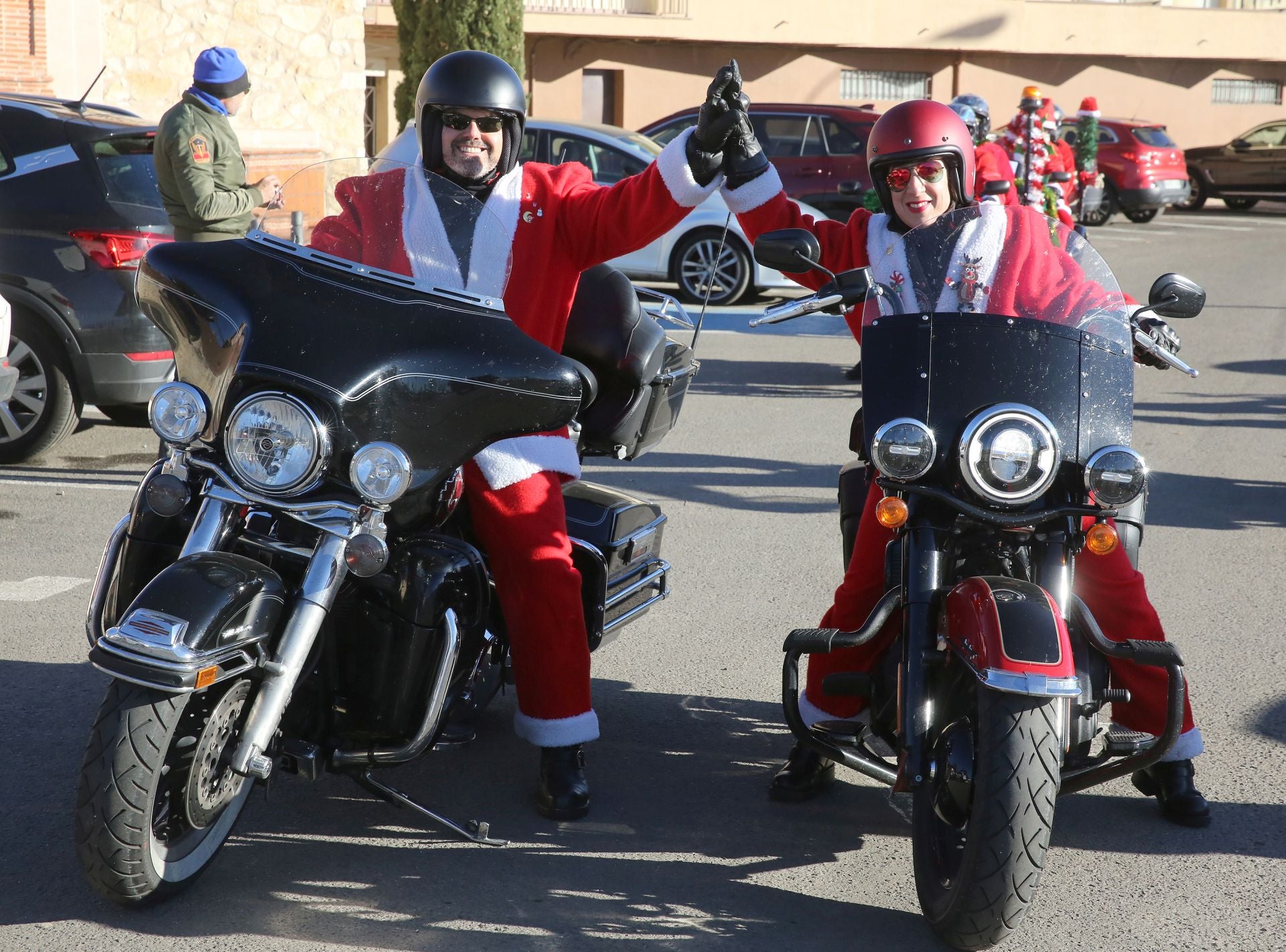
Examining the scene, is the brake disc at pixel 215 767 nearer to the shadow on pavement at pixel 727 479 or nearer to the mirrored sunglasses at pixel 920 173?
the mirrored sunglasses at pixel 920 173

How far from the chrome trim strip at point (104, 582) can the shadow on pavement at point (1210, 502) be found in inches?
187

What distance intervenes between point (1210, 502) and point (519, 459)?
4.61 metres

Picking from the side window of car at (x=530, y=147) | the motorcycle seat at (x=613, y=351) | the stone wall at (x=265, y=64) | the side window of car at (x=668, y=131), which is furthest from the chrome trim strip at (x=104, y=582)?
the side window of car at (x=668, y=131)

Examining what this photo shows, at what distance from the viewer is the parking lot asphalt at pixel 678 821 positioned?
3066 mm

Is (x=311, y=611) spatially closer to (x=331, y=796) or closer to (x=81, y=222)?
(x=331, y=796)

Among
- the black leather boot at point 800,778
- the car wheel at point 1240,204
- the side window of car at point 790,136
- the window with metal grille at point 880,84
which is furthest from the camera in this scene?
the window with metal grille at point 880,84

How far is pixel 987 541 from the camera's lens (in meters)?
3.18

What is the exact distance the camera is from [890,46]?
100 feet

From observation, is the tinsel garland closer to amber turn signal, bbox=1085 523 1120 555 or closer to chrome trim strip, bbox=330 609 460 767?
amber turn signal, bbox=1085 523 1120 555

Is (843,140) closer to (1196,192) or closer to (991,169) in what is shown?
(991,169)

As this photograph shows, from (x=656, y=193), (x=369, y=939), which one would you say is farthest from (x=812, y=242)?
(x=369, y=939)

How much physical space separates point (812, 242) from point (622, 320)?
89 centimetres

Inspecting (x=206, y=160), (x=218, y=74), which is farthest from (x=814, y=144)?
(x=206, y=160)

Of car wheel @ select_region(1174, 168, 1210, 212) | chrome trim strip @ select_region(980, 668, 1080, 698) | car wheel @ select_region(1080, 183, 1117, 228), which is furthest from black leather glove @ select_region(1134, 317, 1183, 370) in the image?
car wheel @ select_region(1174, 168, 1210, 212)
